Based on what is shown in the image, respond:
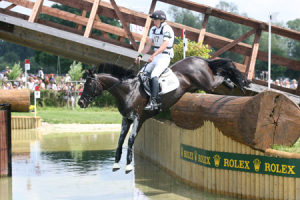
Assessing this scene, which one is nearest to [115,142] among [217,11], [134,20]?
[134,20]

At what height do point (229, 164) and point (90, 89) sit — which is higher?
point (90, 89)

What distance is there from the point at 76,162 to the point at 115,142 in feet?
12.2

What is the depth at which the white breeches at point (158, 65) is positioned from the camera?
7262 millimetres

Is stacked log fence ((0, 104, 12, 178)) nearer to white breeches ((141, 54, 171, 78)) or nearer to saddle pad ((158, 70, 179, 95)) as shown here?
white breeches ((141, 54, 171, 78))

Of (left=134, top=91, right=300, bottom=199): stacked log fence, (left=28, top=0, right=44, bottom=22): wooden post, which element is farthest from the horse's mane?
(left=28, top=0, right=44, bottom=22): wooden post

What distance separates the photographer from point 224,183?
6.87 m

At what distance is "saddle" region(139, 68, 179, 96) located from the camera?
23.7ft

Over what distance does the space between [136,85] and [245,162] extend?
245cm

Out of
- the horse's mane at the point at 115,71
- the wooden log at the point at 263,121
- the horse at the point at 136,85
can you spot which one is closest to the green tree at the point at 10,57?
the horse's mane at the point at 115,71

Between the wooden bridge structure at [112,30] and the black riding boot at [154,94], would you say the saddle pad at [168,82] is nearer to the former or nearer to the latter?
the black riding boot at [154,94]

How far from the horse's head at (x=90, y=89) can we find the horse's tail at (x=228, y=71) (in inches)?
103

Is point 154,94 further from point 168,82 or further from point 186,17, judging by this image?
point 186,17

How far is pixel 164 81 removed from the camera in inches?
287

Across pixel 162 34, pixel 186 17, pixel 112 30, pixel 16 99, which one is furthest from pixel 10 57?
pixel 162 34
